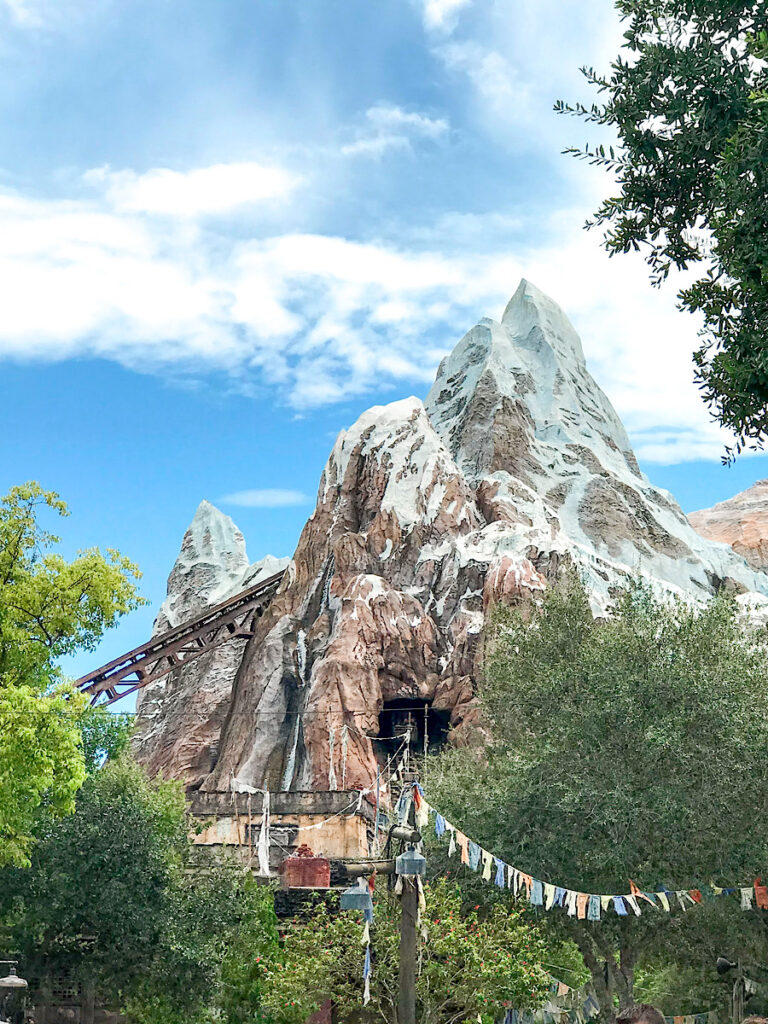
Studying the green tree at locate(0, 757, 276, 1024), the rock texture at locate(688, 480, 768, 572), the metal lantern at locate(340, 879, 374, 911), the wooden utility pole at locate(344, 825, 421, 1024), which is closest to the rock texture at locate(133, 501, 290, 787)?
the rock texture at locate(688, 480, 768, 572)

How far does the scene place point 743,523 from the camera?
298 ft

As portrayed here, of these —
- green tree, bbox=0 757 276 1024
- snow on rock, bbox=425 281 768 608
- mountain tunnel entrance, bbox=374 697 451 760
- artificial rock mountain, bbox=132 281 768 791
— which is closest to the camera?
green tree, bbox=0 757 276 1024

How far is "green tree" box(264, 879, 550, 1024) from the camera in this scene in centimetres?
1806

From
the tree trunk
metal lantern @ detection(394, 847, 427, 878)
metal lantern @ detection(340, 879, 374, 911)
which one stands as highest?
metal lantern @ detection(394, 847, 427, 878)

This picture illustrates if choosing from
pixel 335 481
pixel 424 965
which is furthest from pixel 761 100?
pixel 335 481

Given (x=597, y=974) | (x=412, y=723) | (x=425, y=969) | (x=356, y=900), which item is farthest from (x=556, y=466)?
(x=356, y=900)

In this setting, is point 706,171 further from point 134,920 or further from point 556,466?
point 556,466

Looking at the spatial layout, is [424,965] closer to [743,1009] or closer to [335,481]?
[743,1009]

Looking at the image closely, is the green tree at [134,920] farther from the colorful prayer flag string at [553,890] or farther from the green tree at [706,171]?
the green tree at [706,171]

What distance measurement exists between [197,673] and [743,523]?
151 ft

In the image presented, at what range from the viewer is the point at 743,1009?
29.1 meters

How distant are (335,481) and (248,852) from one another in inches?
1333

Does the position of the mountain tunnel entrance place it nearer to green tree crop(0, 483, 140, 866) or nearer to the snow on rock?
the snow on rock

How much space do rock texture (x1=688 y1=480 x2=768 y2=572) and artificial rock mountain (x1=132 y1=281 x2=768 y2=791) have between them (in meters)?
16.2
